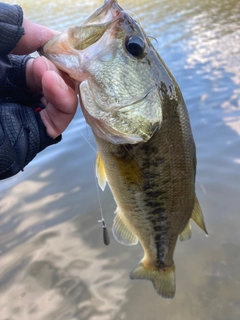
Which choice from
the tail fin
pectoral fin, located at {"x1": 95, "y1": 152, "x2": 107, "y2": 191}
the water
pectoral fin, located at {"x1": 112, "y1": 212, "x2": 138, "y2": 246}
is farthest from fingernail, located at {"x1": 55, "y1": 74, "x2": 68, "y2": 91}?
the tail fin

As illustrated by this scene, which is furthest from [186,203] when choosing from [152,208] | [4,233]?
[4,233]

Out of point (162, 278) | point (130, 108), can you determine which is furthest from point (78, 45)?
point (162, 278)

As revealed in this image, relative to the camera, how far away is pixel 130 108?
159 cm

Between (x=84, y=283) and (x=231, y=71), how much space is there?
5.23 metres

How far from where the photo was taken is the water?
9.62ft

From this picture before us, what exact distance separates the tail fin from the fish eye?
1419mm

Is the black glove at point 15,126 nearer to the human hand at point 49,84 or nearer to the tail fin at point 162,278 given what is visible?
the human hand at point 49,84

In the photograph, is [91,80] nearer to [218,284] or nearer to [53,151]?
[218,284]

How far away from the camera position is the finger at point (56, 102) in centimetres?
148

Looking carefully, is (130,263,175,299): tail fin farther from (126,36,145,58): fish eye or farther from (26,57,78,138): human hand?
(126,36,145,58): fish eye

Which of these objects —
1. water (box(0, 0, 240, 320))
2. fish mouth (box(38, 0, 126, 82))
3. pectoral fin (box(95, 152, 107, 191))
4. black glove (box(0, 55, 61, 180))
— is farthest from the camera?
water (box(0, 0, 240, 320))

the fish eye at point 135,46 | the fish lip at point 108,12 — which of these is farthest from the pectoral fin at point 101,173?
the fish lip at point 108,12

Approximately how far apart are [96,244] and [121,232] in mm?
1447

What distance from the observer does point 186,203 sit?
1.94 meters
